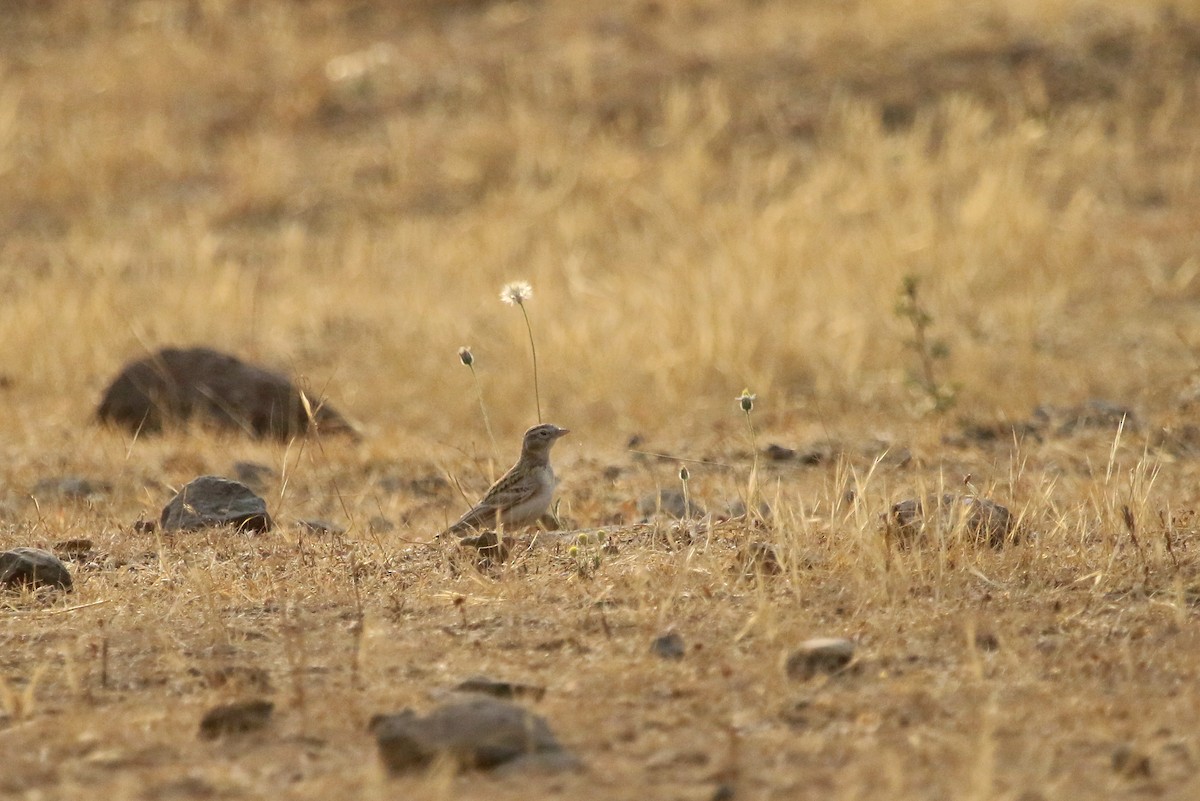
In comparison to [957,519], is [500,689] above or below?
above

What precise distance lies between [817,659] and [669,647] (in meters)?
0.37

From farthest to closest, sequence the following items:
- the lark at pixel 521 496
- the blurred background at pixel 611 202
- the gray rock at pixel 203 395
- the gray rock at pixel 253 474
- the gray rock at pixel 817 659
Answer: the blurred background at pixel 611 202 → the gray rock at pixel 203 395 → the gray rock at pixel 253 474 → the lark at pixel 521 496 → the gray rock at pixel 817 659

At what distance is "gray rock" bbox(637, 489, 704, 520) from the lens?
588 centimetres

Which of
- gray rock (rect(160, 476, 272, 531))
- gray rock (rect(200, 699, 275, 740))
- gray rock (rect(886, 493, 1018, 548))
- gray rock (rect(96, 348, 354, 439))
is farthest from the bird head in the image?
gray rock (rect(96, 348, 354, 439))

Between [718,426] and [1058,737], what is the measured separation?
519 centimetres

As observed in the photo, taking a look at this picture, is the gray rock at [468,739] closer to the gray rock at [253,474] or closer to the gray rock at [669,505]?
the gray rock at [669,505]

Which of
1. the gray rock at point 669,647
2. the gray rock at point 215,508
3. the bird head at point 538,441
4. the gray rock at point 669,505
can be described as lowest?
the gray rock at point 669,505

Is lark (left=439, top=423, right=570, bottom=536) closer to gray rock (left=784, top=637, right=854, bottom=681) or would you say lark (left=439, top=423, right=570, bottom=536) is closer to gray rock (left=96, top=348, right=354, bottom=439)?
gray rock (left=784, top=637, right=854, bottom=681)

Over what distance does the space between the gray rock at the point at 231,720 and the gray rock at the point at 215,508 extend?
1.99 metres

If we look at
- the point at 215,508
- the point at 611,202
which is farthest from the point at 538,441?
the point at 611,202

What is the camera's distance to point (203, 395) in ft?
27.8

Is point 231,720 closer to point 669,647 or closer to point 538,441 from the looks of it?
point 669,647

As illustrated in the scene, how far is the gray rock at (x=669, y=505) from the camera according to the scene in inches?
231

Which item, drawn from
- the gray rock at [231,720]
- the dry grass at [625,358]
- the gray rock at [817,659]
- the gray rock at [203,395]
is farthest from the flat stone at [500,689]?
the gray rock at [203,395]
